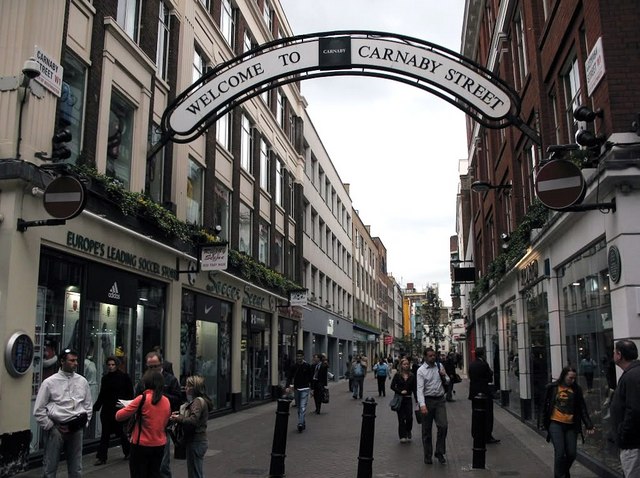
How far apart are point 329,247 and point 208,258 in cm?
2685

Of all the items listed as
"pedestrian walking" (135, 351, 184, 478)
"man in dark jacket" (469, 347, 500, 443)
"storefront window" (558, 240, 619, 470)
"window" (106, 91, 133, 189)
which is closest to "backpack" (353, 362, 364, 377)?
"man in dark jacket" (469, 347, 500, 443)

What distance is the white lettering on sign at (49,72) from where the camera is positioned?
9.65 metres

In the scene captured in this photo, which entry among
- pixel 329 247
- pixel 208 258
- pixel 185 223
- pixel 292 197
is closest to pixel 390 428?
pixel 208 258

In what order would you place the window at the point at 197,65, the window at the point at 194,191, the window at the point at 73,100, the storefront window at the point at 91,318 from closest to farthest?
1. the storefront window at the point at 91,318
2. the window at the point at 73,100
3. the window at the point at 194,191
4. the window at the point at 197,65

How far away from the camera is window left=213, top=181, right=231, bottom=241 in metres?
19.2

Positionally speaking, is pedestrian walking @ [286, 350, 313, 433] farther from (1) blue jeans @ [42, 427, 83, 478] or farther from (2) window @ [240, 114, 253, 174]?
(2) window @ [240, 114, 253, 174]

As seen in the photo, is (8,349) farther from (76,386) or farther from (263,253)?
(263,253)

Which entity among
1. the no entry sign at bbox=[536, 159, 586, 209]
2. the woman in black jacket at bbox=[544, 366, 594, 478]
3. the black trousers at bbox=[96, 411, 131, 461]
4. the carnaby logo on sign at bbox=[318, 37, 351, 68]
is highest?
the carnaby logo on sign at bbox=[318, 37, 351, 68]

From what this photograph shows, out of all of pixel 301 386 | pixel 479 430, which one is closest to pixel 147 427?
pixel 479 430

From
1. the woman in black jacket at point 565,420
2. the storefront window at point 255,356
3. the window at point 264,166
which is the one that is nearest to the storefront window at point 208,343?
the storefront window at point 255,356

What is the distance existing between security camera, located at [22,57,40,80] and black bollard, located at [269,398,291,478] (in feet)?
19.8

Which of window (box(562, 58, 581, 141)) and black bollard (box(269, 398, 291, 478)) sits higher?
window (box(562, 58, 581, 141))

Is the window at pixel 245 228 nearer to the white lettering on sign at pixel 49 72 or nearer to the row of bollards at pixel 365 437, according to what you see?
the white lettering on sign at pixel 49 72

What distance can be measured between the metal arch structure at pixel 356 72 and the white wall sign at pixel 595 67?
2.10m
